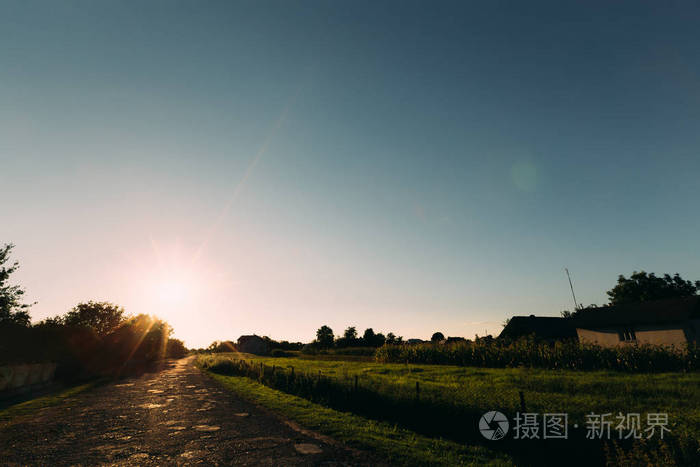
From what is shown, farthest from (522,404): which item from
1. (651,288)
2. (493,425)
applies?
(651,288)

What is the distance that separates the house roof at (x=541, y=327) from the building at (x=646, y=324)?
660 centimetres

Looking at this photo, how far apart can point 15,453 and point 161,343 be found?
70871mm

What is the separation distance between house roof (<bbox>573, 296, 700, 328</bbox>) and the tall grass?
11.3m

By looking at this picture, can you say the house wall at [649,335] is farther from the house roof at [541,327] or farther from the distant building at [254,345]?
the distant building at [254,345]

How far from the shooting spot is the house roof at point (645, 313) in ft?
101

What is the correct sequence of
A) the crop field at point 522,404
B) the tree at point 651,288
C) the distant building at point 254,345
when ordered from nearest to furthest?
the crop field at point 522,404 < the tree at point 651,288 < the distant building at point 254,345

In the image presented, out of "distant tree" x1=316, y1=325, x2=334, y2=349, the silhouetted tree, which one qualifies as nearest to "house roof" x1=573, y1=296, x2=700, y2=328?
the silhouetted tree

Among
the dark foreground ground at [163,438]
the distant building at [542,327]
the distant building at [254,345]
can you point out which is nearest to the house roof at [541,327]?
the distant building at [542,327]

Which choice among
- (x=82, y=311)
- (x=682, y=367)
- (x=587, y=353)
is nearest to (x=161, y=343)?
(x=82, y=311)

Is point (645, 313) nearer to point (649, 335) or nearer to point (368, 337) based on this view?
point (649, 335)

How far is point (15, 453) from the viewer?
823cm

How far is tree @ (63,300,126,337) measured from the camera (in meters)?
67.0

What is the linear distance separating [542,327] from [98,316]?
8834 cm

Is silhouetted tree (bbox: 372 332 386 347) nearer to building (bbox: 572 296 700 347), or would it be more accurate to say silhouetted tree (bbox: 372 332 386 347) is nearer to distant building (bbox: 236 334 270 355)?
distant building (bbox: 236 334 270 355)
